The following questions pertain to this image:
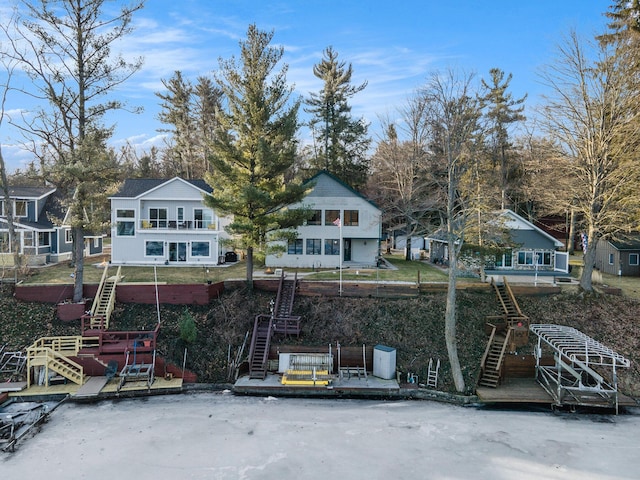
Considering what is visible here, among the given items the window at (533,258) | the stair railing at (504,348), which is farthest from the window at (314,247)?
the stair railing at (504,348)

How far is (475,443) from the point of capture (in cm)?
1239

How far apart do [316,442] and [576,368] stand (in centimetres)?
1170

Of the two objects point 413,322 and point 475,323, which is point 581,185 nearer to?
point 475,323

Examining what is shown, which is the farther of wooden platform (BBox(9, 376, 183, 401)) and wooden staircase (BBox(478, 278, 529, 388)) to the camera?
wooden staircase (BBox(478, 278, 529, 388))

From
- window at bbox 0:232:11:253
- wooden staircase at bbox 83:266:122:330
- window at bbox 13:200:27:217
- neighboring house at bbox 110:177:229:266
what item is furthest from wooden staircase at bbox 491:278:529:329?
window at bbox 13:200:27:217

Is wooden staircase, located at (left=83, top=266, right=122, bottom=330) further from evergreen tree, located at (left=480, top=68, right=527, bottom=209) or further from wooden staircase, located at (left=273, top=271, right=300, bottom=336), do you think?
evergreen tree, located at (left=480, top=68, right=527, bottom=209)

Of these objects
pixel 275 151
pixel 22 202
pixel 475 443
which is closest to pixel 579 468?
pixel 475 443

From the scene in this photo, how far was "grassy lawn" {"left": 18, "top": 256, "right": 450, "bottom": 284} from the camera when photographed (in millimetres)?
22656

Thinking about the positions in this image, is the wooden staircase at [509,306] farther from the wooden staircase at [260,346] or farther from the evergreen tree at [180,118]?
the evergreen tree at [180,118]

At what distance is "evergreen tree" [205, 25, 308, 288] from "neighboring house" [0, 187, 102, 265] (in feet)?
43.0

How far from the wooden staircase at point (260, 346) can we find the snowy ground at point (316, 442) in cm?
170

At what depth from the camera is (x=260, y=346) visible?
18.2 metres

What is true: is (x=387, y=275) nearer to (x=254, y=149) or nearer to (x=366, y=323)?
(x=366, y=323)

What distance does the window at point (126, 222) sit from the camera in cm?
2811
